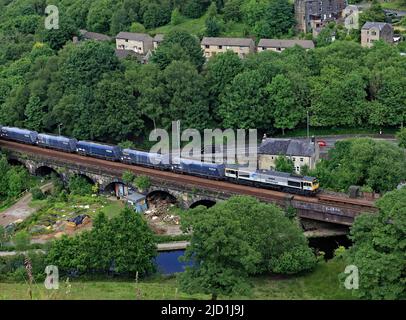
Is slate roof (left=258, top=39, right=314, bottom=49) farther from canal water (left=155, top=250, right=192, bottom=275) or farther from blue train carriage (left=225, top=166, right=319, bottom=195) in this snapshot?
canal water (left=155, top=250, right=192, bottom=275)

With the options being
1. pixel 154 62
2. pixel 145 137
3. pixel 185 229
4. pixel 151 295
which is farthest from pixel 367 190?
pixel 154 62

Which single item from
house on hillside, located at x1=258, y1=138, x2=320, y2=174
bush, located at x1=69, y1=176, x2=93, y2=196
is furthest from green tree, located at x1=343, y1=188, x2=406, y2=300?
bush, located at x1=69, y1=176, x2=93, y2=196

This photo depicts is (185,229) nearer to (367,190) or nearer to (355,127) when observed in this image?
(367,190)

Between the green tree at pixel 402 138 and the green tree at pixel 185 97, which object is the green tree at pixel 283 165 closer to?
the green tree at pixel 402 138

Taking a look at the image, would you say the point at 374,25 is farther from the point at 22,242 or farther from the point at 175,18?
the point at 22,242

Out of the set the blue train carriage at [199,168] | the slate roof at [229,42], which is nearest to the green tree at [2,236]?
the blue train carriage at [199,168]
